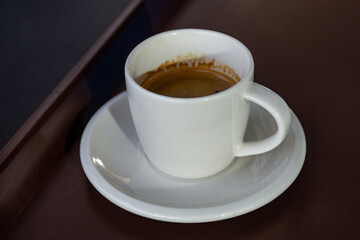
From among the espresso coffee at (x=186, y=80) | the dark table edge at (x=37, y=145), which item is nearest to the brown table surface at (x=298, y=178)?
the dark table edge at (x=37, y=145)

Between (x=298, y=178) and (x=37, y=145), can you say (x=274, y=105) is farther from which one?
(x=37, y=145)

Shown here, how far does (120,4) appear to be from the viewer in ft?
5.43

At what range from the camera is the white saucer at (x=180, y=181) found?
1.41ft

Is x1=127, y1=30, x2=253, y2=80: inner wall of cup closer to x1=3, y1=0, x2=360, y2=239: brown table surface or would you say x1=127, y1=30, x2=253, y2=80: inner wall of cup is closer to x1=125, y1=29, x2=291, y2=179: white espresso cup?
x1=125, y1=29, x2=291, y2=179: white espresso cup

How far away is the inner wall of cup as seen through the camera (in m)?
0.51

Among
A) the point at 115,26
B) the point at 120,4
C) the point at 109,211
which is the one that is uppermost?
the point at 115,26

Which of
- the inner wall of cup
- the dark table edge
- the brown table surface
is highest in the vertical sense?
the inner wall of cup

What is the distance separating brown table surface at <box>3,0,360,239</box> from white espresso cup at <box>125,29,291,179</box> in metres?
0.08

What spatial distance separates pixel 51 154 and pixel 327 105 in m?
0.44

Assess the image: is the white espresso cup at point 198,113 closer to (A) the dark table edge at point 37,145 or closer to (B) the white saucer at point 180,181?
(B) the white saucer at point 180,181

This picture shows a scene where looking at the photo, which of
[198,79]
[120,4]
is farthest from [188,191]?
[120,4]

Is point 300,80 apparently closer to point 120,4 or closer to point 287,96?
point 287,96

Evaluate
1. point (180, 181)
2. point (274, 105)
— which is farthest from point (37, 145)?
point (274, 105)

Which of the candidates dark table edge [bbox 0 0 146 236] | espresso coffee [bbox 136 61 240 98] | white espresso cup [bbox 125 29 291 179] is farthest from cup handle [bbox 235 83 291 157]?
dark table edge [bbox 0 0 146 236]
